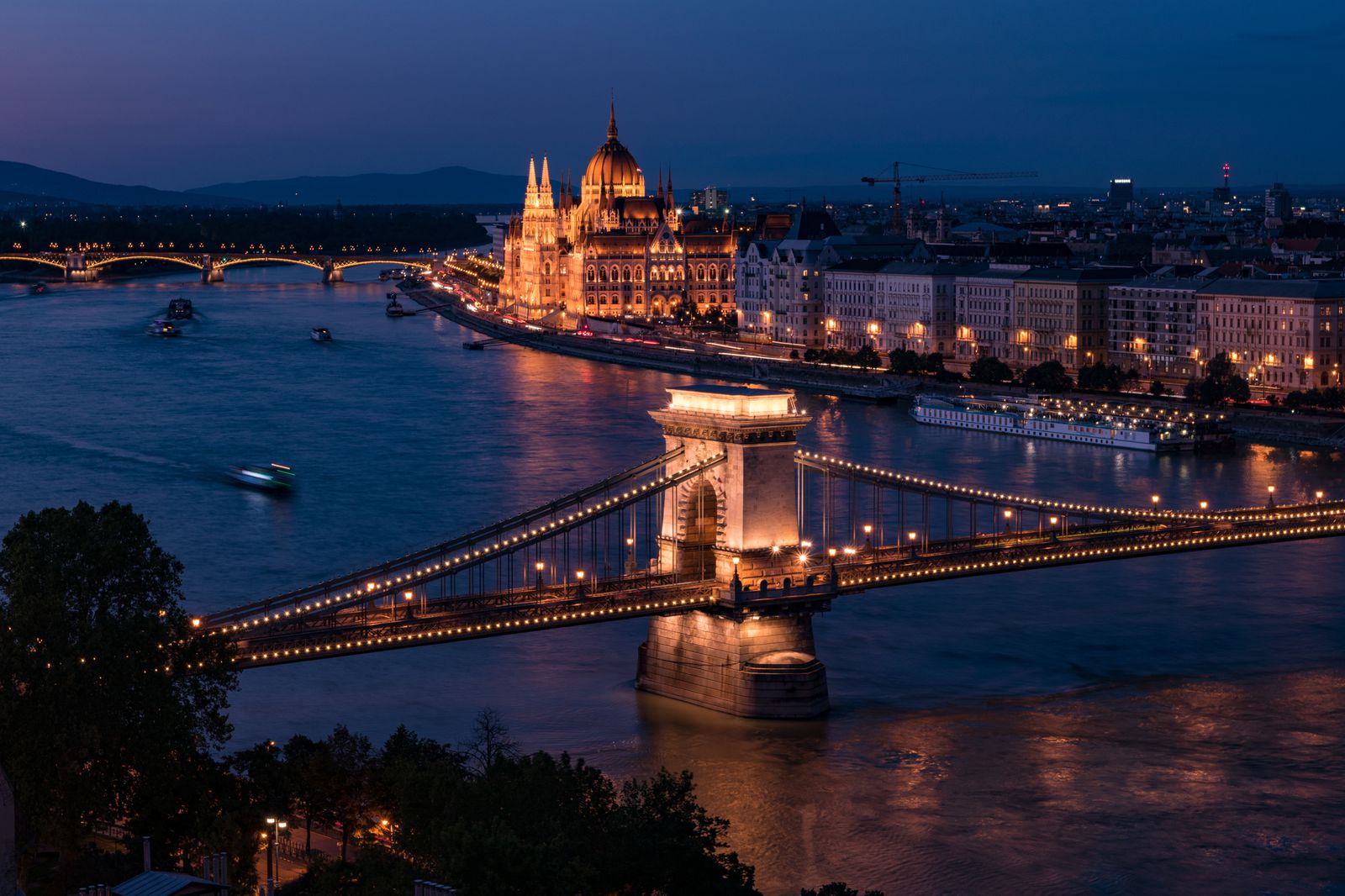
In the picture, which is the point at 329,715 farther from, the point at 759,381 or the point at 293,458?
the point at 759,381

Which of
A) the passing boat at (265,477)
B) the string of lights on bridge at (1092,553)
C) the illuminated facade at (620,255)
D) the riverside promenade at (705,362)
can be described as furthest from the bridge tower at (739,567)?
the illuminated facade at (620,255)

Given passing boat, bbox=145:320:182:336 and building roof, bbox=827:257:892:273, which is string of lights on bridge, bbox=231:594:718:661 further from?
passing boat, bbox=145:320:182:336

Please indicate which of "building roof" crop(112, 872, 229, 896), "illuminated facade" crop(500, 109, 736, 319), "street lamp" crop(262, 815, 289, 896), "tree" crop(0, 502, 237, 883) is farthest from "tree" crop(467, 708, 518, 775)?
"illuminated facade" crop(500, 109, 736, 319)

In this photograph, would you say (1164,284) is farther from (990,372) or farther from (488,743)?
(488,743)

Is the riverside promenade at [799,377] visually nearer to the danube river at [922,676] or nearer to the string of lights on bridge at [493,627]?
the danube river at [922,676]

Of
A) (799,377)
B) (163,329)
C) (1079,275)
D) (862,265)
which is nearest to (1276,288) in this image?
(1079,275)
